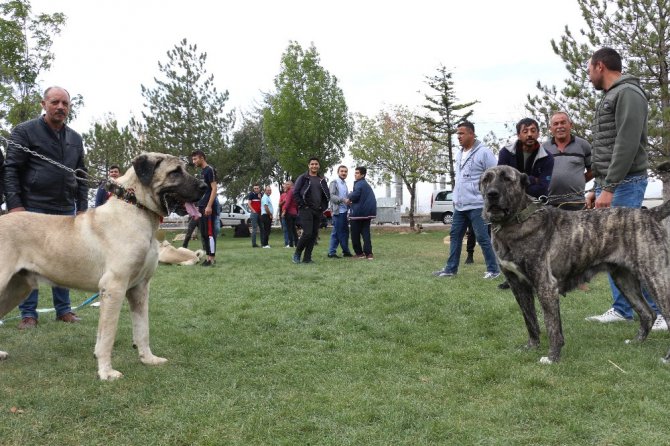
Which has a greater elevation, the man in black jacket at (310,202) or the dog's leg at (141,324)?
the man in black jacket at (310,202)

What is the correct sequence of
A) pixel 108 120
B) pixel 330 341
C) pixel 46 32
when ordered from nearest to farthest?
1. pixel 330 341
2. pixel 46 32
3. pixel 108 120

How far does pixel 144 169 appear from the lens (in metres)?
3.86

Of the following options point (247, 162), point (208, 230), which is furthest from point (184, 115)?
point (208, 230)

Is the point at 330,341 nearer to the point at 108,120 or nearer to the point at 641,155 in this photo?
the point at 641,155

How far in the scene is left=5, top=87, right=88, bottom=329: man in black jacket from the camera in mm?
5047

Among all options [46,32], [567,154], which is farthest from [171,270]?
[46,32]

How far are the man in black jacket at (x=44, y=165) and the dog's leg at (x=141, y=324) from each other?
72.5 inches

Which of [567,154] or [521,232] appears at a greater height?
[567,154]

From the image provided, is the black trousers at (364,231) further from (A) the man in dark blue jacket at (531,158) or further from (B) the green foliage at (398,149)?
Result: (B) the green foliage at (398,149)

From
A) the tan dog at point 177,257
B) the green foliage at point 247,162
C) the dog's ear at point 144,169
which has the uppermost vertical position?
the green foliage at point 247,162

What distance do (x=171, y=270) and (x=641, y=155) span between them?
873 centimetres

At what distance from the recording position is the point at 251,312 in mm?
6090

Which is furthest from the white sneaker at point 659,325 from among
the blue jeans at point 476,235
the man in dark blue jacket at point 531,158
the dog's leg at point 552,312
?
the blue jeans at point 476,235

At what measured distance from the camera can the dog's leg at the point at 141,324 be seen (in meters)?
4.14
